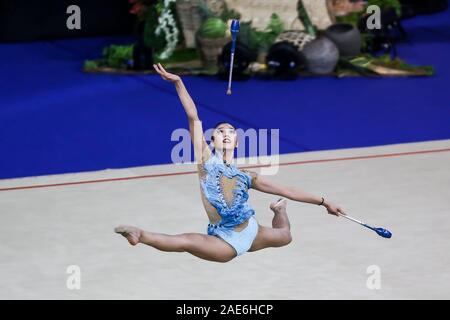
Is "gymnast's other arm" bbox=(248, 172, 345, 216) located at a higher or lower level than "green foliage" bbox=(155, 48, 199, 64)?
higher

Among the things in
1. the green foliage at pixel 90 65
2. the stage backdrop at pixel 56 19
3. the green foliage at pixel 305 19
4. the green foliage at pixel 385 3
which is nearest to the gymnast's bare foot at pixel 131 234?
the green foliage at pixel 90 65

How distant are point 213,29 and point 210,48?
262mm

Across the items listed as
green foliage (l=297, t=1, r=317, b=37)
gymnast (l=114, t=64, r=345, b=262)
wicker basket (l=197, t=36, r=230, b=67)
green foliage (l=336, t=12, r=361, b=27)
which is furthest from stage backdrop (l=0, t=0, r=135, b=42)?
gymnast (l=114, t=64, r=345, b=262)

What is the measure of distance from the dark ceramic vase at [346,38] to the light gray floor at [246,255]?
3.24 metres

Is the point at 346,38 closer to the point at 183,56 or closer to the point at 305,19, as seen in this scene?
the point at 305,19

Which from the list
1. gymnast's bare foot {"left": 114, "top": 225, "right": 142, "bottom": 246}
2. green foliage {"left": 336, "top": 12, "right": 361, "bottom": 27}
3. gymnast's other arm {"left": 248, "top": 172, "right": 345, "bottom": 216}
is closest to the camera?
gymnast's bare foot {"left": 114, "top": 225, "right": 142, "bottom": 246}

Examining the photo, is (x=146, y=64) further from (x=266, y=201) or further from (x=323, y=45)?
(x=266, y=201)

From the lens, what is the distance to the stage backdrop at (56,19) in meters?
15.2

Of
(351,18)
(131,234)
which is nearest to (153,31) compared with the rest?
(351,18)

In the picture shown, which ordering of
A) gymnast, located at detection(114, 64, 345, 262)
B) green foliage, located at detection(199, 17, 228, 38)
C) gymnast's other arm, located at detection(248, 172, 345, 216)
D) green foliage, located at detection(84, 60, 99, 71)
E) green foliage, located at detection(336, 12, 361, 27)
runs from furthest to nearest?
green foliage, located at detection(336, 12, 361, 27), green foliage, located at detection(84, 60, 99, 71), green foliage, located at detection(199, 17, 228, 38), gymnast's other arm, located at detection(248, 172, 345, 216), gymnast, located at detection(114, 64, 345, 262)

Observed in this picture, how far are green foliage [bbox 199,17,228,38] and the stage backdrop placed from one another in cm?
262

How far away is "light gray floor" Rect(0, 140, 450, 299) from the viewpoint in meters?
7.61

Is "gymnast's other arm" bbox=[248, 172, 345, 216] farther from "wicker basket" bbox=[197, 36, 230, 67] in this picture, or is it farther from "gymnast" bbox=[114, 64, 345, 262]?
"wicker basket" bbox=[197, 36, 230, 67]

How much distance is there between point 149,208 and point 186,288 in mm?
1763
